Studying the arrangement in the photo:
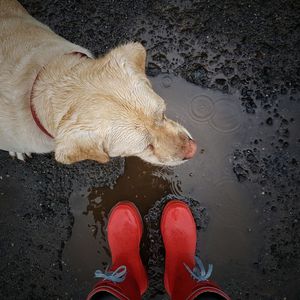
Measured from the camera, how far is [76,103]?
224cm

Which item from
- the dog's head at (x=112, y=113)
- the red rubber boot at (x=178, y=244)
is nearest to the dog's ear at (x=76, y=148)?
the dog's head at (x=112, y=113)

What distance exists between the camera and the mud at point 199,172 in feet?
11.2

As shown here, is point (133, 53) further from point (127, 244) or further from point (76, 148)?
point (127, 244)

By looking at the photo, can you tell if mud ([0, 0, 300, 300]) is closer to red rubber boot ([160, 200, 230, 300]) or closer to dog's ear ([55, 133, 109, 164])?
red rubber boot ([160, 200, 230, 300])

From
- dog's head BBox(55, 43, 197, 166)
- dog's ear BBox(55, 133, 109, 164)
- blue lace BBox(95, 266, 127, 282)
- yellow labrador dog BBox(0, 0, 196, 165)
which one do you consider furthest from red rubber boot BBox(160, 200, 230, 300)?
dog's ear BBox(55, 133, 109, 164)

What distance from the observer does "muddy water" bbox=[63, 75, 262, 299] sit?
135 inches

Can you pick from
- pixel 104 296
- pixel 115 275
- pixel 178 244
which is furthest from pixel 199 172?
pixel 104 296

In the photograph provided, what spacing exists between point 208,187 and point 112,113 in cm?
156

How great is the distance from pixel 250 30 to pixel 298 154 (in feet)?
4.08

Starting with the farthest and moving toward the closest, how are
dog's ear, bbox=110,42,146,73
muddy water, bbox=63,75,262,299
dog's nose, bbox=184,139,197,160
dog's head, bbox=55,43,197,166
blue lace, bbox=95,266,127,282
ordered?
muddy water, bbox=63,75,262,299, blue lace, bbox=95,266,127,282, dog's nose, bbox=184,139,197,160, dog's ear, bbox=110,42,146,73, dog's head, bbox=55,43,197,166

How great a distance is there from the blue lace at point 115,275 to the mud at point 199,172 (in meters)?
0.33

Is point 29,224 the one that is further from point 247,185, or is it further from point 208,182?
point 247,185

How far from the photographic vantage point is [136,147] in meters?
2.50

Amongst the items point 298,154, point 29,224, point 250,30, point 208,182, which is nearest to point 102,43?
point 250,30
